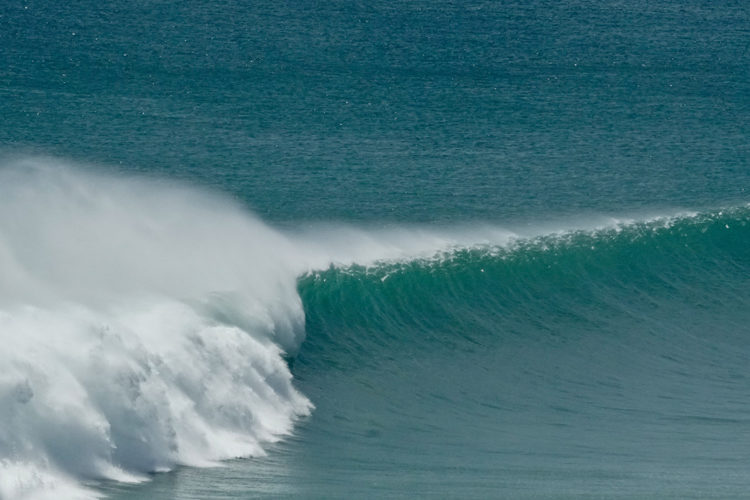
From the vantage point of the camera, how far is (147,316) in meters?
25.8

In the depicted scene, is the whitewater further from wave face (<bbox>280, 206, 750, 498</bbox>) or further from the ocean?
wave face (<bbox>280, 206, 750, 498</bbox>)

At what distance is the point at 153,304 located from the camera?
2664 cm

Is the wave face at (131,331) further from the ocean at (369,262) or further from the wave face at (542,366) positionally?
the wave face at (542,366)

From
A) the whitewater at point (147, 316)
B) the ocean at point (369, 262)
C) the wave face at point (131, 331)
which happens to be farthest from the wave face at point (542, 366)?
the wave face at point (131, 331)

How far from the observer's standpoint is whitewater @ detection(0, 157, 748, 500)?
21.6 meters

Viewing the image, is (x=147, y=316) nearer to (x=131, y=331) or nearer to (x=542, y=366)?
(x=131, y=331)

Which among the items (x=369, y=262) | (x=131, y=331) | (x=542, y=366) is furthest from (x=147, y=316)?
(x=369, y=262)

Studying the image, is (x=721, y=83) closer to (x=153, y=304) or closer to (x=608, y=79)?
(x=608, y=79)

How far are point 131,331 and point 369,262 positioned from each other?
10.5 meters

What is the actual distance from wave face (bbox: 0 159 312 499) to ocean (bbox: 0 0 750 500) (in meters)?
0.06

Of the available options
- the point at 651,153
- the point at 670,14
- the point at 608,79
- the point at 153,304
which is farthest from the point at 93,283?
the point at 670,14

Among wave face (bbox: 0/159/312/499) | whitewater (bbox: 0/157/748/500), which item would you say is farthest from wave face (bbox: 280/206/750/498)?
wave face (bbox: 0/159/312/499)

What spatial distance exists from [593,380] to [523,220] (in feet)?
34.4

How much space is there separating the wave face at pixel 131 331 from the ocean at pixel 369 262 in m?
0.06
